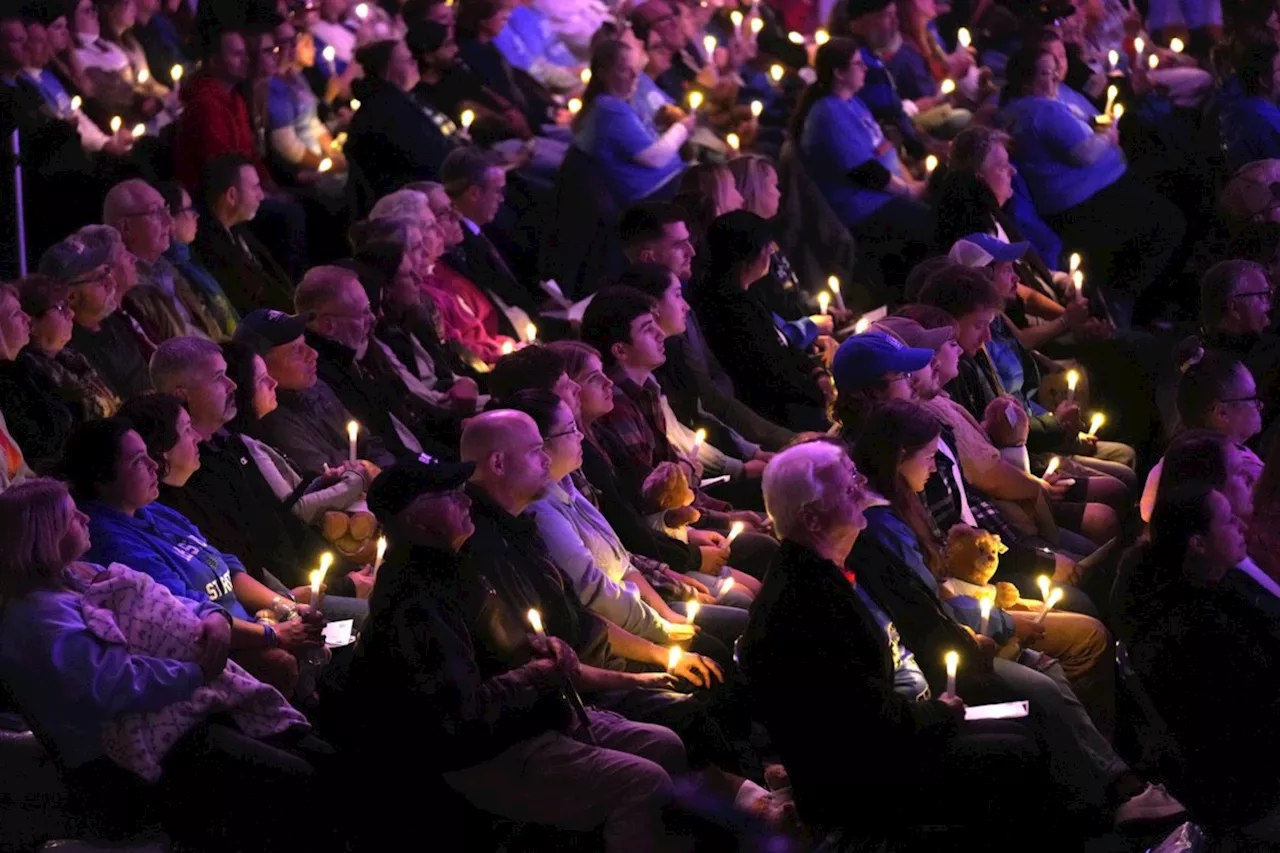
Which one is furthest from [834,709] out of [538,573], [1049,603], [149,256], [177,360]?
[149,256]

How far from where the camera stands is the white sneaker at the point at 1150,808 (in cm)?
430

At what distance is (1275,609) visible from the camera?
13.5ft

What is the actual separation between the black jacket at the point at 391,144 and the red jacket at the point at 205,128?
0.46m

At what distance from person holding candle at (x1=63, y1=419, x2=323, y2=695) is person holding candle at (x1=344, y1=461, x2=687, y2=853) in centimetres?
43

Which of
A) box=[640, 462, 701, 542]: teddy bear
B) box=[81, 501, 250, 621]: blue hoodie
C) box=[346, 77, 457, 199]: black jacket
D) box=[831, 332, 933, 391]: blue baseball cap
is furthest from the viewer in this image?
box=[346, 77, 457, 199]: black jacket

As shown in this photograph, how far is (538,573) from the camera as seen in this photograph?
4465mm

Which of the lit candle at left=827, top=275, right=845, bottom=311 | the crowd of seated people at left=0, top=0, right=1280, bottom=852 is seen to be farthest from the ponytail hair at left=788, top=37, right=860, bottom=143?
the lit candle at left=827, top=275, right=845, bottom=311

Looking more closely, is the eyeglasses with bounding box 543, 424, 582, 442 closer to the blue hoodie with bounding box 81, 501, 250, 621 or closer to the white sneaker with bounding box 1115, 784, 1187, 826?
the blue hoodie with bounding box 81, 501, 250, 621

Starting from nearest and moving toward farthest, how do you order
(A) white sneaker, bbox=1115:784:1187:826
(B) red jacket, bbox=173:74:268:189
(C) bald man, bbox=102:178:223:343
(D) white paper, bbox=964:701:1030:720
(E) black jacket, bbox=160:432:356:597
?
(D) white paper, bbox=964:701:1030:720 → (A) white sneaker, bbox=1115:784:1187:826 → (E) black jacket, bbox=160:432:356:597 → (C) bald man, bbox=102:178:223:343 → (B) red jacket, bbox=173:74:268:189

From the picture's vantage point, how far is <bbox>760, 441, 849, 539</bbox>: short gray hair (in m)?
4.02

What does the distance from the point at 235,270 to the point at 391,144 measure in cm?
127

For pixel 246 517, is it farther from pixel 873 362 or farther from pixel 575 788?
pixel 873 362

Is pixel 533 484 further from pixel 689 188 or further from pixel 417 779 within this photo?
pixel 689 188

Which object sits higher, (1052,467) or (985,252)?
(985,252)
